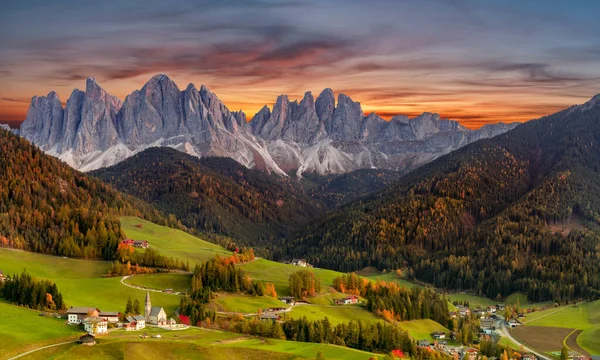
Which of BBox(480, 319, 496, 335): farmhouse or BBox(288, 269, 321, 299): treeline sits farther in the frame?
BBox(288, 269, 321, 299): treeline

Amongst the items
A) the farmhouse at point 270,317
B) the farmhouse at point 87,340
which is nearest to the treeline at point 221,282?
the farmhouse at point 270,317

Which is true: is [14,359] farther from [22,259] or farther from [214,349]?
[22,259]

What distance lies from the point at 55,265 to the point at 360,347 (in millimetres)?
99377

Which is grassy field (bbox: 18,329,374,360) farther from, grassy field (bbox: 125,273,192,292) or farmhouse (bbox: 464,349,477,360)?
grassy field (bbox: 125,273,192,292)

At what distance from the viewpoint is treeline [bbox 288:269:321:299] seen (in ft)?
602

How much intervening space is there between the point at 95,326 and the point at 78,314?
10328 mm

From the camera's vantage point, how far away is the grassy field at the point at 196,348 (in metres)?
102

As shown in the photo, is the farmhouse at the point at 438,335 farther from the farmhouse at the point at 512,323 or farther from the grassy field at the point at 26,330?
the grassy field at the point at 26,330

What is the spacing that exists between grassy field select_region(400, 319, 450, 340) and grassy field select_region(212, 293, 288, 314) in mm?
30053

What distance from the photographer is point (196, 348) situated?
10769 cm

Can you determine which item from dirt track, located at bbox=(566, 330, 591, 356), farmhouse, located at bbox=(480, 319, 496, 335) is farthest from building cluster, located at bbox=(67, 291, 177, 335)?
dirt track, located at bbox=(566, 330, 591, 356)

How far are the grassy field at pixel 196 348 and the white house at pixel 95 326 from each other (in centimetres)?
233

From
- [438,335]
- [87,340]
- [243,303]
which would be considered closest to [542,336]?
[438,335]

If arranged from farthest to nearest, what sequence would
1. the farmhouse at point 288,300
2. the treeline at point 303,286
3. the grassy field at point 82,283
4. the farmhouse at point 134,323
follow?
1. the treeline at point 303,286
2. the farmhouse at point 288,300
3. the grassy field at point 82,283
4. the farmhouse at point 134,323
